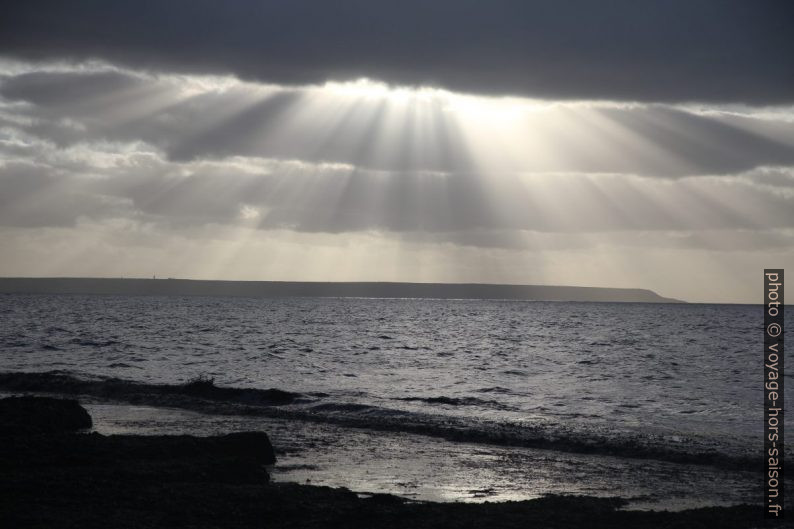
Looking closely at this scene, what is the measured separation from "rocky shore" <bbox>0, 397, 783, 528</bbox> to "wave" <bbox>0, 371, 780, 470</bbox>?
7.81m

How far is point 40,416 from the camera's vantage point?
19984 mm

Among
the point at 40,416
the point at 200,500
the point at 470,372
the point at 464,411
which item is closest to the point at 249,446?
the point at 200,500

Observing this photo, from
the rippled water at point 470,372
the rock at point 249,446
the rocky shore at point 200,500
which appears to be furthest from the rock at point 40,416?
the rippled water at point 470,372

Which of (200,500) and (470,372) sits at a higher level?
(200,500)

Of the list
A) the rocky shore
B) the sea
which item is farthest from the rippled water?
the rocky shore

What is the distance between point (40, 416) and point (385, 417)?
41.7 feet

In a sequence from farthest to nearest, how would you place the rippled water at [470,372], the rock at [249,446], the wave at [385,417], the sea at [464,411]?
the rippled water at [470,372] < the wave at [385,417] < the sea at [464,411] < the rock at [249,446]

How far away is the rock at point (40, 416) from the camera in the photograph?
18266 mm

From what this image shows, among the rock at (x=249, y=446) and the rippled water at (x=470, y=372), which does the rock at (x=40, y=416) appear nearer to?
the rock at (x=249, y=446)

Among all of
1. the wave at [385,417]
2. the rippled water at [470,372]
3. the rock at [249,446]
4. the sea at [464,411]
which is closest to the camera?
the rock at [249,446]

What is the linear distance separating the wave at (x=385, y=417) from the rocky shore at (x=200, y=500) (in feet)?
25.6

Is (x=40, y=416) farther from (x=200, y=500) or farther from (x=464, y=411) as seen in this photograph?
(x=464, y=411)

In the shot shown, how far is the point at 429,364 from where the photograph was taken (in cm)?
5394

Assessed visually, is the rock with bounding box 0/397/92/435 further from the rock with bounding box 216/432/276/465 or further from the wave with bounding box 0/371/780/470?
the wave with bounding box 0/371/780/470
